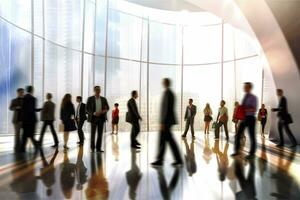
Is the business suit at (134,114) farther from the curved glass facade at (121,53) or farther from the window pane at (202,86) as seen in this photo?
the window pane at (202,86)

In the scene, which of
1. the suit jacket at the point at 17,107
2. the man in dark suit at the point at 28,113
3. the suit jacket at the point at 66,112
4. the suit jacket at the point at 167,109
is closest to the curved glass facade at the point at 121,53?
the suit jacket at the point at 17,107

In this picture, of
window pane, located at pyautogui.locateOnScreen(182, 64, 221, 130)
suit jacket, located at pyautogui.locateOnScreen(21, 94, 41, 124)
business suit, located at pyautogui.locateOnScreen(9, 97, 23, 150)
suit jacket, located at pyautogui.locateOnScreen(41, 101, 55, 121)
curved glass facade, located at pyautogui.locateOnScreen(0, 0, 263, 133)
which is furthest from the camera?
window pane, located at pyautogui.locateOnScreen(182, 64, 221, 130)

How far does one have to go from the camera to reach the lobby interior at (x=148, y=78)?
490 centimetres

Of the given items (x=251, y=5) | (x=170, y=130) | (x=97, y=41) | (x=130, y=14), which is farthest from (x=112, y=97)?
(x=170, y=130)

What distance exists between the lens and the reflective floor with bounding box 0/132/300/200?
4160 mm

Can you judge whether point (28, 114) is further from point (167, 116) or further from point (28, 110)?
point (167, 116)

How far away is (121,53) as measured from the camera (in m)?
23.0

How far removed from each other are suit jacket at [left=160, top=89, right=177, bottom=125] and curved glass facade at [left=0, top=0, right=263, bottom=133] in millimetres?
9424

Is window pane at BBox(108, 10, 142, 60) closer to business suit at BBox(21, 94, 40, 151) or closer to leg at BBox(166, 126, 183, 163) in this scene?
business suit at BBox(21, 94, 40, 151)

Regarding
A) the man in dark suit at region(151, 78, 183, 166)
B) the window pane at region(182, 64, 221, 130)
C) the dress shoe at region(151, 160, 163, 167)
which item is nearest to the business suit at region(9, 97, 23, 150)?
the dress shoe at region(151, 160, 163, 167)

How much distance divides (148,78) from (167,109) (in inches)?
706

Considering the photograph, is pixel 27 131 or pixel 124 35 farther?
pixel 124 35

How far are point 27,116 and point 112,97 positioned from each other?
13.0 m

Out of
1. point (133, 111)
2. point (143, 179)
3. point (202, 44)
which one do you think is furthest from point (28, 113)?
point (202, 44)
